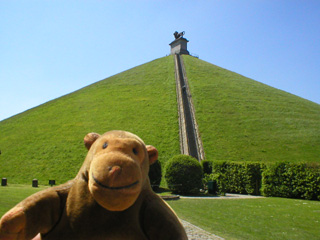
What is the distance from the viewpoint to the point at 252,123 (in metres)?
29.7

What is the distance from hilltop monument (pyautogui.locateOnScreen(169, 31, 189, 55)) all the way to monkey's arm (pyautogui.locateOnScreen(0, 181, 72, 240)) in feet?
207

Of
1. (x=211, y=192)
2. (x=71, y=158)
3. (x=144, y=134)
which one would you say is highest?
(x=144, y=134)

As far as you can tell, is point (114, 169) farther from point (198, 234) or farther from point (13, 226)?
point (198, 234)

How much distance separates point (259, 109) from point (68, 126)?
2409cm

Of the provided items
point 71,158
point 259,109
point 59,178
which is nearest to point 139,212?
point 59,178

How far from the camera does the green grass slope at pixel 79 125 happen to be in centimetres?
2173

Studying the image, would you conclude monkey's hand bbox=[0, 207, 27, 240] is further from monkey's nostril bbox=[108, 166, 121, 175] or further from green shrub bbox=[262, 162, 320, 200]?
Answer: green shrub bbox=[262, 162, 320, 200]

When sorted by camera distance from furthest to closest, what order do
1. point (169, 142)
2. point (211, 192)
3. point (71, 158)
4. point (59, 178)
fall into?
point (169, 142) → point (71, 158) → point (59, 178) → point (211, 192)

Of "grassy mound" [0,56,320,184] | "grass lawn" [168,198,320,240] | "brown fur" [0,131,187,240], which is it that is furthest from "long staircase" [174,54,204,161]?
"brown fur" [0,131,187,240]

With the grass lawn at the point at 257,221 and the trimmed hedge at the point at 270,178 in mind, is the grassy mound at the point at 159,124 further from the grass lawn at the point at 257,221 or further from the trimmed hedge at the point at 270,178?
the grass lawn at the point at 257,221

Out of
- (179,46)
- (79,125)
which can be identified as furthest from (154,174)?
(179,46)

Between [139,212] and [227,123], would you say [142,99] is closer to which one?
[227,123]

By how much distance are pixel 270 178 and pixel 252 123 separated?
50.7ft

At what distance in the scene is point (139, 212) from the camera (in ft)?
7.52
